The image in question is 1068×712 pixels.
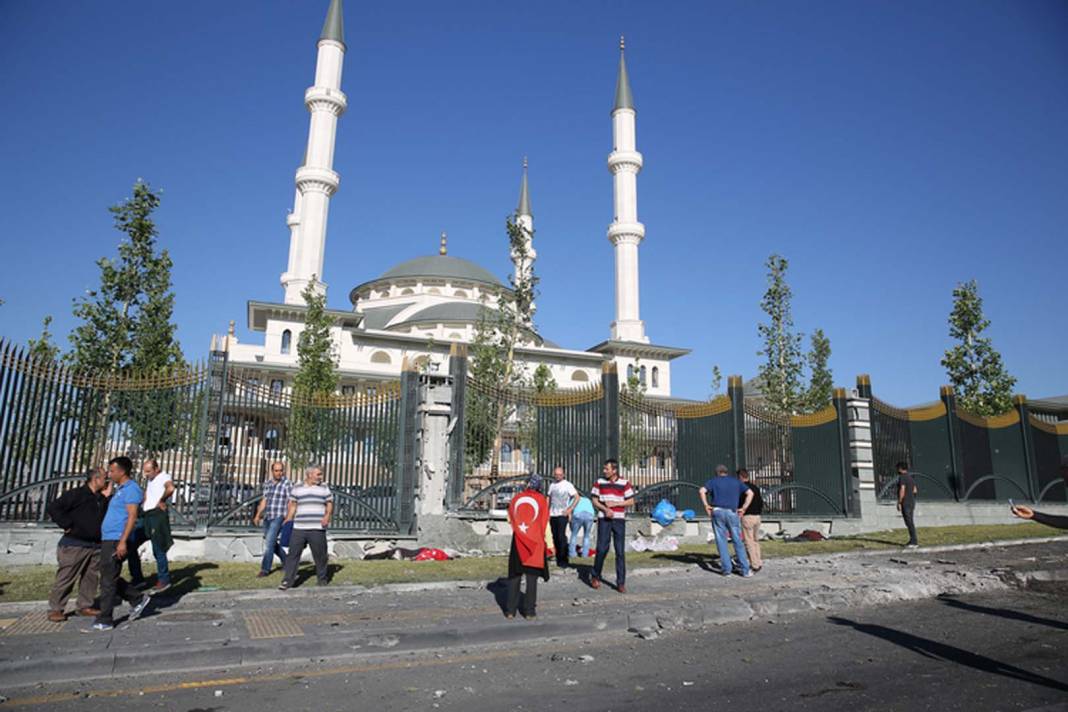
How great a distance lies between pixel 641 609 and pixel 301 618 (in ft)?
11.7

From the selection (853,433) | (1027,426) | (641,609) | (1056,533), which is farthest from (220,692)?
(1027,426)

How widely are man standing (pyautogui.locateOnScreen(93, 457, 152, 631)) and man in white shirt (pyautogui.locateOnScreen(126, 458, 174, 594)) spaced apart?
1475 mm

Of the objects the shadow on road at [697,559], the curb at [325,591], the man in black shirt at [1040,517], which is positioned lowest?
the curb at [325,591]

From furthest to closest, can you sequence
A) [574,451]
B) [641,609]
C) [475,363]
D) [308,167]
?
[308,167] → [475,363] → [574,451] → [641,609]

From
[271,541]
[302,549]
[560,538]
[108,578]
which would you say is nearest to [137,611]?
[108,578]

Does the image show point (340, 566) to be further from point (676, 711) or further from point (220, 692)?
point (676, 711)

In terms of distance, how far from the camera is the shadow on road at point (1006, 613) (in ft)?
24.1

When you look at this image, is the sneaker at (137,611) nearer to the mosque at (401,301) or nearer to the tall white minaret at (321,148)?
the mosque at (401,301)

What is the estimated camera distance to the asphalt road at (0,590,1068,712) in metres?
4.77

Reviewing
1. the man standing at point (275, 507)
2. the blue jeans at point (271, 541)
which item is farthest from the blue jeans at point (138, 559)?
the man standing at point (275, 507)

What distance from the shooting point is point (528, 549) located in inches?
289

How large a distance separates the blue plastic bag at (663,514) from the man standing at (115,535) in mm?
9594

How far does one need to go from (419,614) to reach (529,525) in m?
1.44

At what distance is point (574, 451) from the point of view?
14.0m
